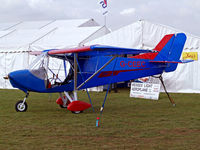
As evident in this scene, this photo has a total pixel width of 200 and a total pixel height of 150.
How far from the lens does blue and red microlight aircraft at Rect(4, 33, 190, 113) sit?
28.0 feet

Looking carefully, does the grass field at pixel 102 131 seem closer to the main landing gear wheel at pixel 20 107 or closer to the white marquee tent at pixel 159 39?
the main landing gear wheel at pixel 20 107

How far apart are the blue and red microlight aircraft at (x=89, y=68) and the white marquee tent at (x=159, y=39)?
5709 millimetres

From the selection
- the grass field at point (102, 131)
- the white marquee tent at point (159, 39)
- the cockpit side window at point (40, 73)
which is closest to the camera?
the grass field at point (102, 131)

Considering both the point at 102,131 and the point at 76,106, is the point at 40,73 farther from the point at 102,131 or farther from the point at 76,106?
the point at 102,131

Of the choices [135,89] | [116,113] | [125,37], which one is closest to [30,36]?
[125,37]

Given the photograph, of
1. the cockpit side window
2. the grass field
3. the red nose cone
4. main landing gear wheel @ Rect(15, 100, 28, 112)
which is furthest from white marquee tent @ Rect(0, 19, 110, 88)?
the grass field

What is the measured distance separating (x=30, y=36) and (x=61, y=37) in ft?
8.70

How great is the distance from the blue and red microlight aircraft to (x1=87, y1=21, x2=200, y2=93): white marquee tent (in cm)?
571

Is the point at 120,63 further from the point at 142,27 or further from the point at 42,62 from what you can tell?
the point at 142,27

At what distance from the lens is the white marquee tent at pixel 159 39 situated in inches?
615

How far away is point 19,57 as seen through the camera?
62.8 ft

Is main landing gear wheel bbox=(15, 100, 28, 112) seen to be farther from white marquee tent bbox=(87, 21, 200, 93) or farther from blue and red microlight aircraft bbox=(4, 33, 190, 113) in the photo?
white marquee tent bbox=(87, 21, 200, 93)

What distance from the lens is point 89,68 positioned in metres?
9.44

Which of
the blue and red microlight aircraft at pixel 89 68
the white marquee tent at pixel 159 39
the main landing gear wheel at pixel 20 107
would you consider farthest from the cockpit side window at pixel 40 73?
the white marquee tent at pixel 159 39
